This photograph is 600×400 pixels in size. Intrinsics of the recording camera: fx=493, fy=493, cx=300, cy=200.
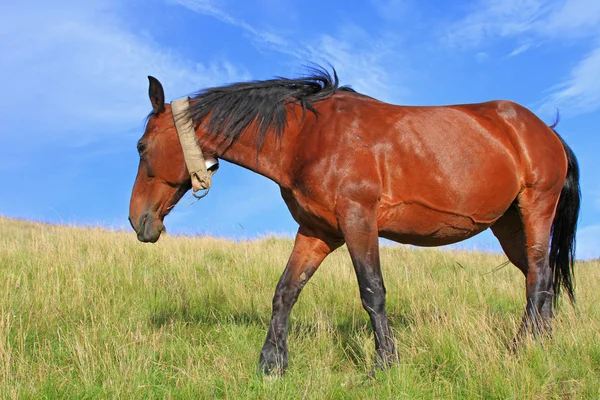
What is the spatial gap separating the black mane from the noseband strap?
0.29 ft

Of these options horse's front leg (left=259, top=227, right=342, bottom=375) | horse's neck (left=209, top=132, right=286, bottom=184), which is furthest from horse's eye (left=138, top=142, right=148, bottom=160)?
horse's front leg (left=259, top=227, right=342, bottom=375)

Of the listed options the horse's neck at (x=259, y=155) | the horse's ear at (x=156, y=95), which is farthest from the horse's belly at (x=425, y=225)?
the horse's ear at (x=156, y=95)

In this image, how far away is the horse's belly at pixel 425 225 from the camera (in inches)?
163

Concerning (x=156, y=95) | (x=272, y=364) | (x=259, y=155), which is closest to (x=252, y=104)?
(x=259, y=155)

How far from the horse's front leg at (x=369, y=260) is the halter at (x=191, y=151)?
1219 mm

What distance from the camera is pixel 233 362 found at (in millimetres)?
4188

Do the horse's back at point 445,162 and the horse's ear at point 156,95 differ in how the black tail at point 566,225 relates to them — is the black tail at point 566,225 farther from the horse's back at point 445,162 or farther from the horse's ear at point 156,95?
the horse's ear at point 156,95

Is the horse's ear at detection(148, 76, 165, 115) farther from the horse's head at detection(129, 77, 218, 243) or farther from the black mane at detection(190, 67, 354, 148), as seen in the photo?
the black mane at detection(190, 67, 354, 148)

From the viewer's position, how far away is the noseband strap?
4.14m

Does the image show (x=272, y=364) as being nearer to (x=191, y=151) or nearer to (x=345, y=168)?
(x=345, y=168)

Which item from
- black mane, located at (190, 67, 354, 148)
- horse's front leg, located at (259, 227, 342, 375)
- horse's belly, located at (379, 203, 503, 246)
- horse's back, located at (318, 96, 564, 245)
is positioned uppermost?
black mane, located at (190, 67, 354, 148)

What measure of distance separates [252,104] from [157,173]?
103 cm

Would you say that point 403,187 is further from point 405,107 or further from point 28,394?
point 28,394

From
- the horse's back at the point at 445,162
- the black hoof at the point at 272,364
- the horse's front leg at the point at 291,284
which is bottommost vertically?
the black hoof at the point at 272,364
